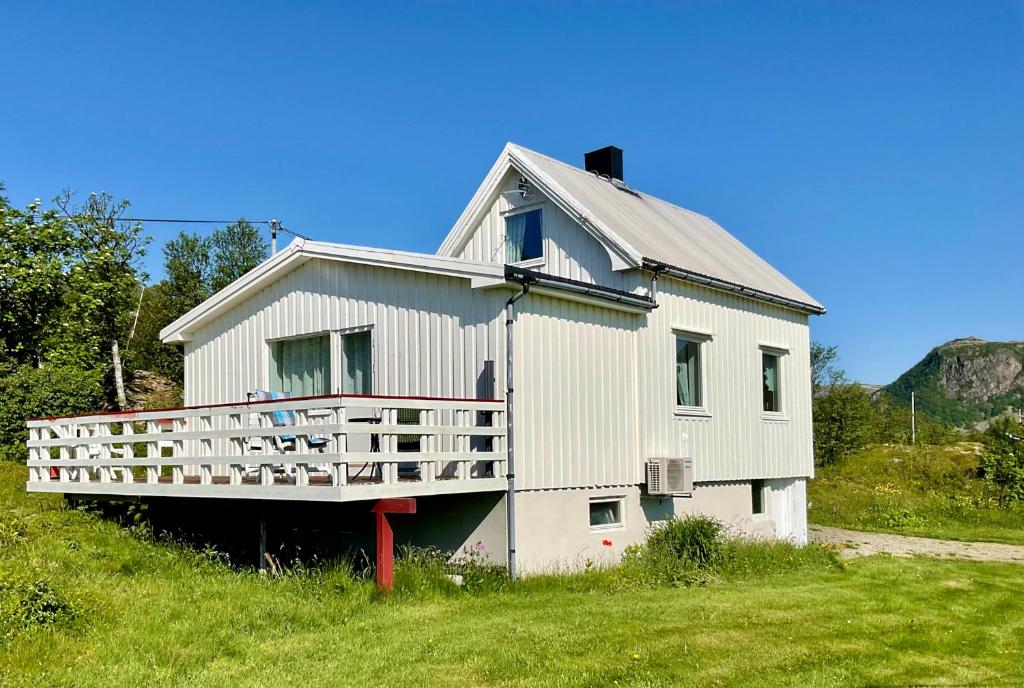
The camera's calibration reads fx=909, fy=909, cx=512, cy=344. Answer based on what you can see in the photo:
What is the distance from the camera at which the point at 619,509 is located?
13.2 metres

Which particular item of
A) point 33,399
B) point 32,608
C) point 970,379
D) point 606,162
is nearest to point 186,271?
point 33,399

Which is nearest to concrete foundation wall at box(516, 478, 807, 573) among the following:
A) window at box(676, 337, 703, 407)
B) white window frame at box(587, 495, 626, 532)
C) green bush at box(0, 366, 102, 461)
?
white window frame at box(587, 495, 626, 532)

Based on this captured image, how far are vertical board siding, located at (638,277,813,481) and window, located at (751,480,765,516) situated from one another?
386 millimetres

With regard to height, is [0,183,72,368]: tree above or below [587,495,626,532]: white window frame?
above

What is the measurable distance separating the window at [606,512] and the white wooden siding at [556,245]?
3.29 m

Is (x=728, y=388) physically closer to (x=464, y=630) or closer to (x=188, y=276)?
(x=464, y=630)

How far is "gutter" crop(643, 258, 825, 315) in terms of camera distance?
13797 millimetres

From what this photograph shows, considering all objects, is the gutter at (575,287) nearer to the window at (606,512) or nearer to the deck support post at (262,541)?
the window at (606,512)

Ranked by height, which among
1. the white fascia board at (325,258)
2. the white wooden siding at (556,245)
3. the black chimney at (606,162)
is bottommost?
the white fascia board at (325,258)

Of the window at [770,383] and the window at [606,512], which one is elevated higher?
the window at [770,383]

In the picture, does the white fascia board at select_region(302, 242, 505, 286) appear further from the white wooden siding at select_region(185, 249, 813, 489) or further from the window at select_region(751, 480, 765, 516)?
the window at select_region(751, 480, 765, 516)

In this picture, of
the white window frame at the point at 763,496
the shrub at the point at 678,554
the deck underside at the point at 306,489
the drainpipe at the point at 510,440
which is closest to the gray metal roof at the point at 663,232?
the drainpipe at the point at 510,440

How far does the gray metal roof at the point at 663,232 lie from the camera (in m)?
14.5

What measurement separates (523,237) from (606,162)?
12.1 ft
